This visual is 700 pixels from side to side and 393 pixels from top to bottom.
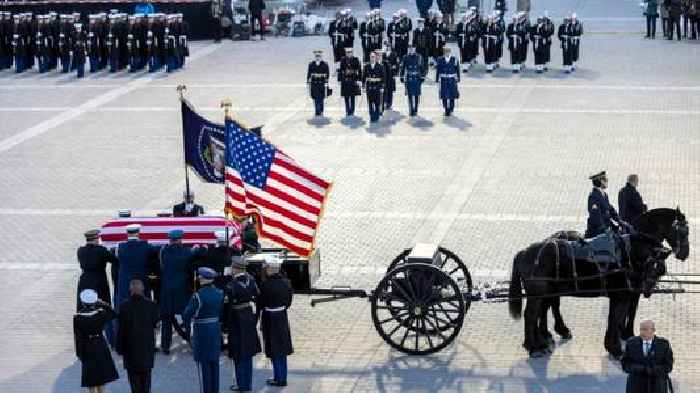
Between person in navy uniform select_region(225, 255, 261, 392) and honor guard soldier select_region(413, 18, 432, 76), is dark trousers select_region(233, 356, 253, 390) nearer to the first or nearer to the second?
person in navy uniform select_region(225, 255, 261, 392)

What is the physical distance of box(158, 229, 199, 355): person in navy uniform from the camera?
49.5 feet

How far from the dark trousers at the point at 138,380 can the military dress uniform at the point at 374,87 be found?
14846 mm

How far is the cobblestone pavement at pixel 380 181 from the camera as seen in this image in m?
14.9

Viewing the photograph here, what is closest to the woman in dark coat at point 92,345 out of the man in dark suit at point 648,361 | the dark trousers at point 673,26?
the man in dark suit at point 648,361

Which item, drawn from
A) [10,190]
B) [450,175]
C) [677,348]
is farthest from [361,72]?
[677,348]

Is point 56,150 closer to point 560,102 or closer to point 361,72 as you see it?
point 361,72

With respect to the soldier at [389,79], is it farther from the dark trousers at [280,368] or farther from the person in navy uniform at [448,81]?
the dark trousers at [280,368]

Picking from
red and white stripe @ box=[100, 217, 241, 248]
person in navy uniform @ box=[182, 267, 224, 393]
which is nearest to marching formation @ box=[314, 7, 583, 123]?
red and white stripe @ box=[100, 217, 241, 248]

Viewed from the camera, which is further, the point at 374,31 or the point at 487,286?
the point at 374,31

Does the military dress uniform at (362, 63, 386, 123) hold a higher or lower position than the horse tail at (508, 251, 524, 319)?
higher

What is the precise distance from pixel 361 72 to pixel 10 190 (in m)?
8.93

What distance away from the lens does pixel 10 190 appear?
23.3 meters

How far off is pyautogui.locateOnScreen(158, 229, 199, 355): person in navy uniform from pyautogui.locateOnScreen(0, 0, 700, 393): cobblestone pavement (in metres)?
0.40

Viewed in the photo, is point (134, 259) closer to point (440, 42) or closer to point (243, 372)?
point (243, 372)
